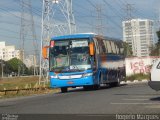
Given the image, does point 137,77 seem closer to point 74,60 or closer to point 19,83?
point 74,60

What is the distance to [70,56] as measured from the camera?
29.4 m

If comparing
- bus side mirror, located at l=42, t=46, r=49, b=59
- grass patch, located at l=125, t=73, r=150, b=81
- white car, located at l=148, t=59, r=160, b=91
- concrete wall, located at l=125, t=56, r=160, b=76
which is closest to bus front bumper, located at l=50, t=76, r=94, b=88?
bus side mirror, located at l=42, t=46, r=49, b=59

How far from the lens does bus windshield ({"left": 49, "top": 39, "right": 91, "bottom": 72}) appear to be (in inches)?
1157

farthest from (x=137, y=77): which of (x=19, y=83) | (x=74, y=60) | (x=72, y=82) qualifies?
(x=19, y=83)

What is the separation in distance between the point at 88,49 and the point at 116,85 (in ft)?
30.9

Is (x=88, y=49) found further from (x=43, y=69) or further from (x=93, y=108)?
(x=43, y=69)

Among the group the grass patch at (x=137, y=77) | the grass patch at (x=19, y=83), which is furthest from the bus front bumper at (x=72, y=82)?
the grass patch at (x=137, y=77)

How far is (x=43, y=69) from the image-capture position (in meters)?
52.9

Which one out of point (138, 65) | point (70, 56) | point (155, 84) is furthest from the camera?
point (138, 65)

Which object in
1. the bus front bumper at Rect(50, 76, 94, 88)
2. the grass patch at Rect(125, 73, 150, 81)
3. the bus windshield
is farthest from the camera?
the grass patch at Rect(125, 73, 150, 81)

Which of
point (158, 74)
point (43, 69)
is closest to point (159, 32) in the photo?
point (43, 69)

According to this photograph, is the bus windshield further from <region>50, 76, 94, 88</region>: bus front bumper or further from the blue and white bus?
<region>50, 76, 94, 88</region>: bus front bumper

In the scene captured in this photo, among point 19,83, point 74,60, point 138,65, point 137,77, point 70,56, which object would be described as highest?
point 138,65

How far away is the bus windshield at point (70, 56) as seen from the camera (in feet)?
96.4
